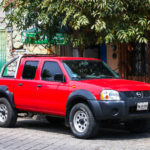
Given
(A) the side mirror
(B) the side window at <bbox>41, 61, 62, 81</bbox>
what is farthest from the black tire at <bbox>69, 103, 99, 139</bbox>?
(B) the side window at <bbox>41, 61, 62, 81</bbox>

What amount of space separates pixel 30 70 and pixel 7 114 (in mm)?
1244

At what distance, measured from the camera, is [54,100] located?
979cm

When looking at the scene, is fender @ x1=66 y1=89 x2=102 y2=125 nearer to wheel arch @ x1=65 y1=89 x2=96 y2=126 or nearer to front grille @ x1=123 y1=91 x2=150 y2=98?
wheel arch @ x1=65 y1=89 x2=96 y2=126

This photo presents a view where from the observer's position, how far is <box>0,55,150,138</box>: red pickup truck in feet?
29.3

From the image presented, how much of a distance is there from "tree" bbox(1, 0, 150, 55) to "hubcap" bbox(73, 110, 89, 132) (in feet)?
9.10

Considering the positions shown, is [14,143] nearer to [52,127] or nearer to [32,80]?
[32,80]

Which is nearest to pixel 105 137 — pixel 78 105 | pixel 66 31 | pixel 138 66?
pixel 78 105

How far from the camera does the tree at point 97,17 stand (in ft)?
37.5

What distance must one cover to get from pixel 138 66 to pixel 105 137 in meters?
6.42

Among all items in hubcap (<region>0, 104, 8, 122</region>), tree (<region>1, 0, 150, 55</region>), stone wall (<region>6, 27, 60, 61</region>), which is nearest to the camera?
hubcap (<region>0, 104, 8, 122</region>)

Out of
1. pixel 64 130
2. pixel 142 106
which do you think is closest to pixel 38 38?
pixel 64 130

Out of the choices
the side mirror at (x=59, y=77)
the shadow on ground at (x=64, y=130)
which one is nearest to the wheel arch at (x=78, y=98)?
the side mirror at (x=59, y=77)

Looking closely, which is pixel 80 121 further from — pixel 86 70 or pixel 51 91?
pixel 86 70

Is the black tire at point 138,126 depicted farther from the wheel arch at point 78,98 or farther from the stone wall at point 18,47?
the stone wall at point 18,47
